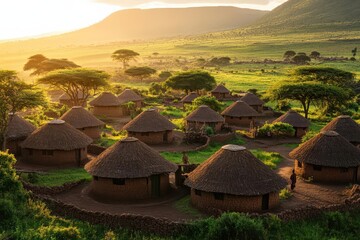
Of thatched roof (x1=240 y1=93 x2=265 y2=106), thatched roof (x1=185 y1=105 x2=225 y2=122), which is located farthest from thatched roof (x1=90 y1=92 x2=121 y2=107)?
thatched roof (x1=240 y1=93 x2=265 y2=106)

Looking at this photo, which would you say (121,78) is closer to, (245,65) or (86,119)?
(245,65)

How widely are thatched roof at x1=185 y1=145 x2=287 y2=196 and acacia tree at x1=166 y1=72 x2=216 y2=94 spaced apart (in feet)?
A: 149

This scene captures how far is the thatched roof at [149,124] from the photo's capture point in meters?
39.9

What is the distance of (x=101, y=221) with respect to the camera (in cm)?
2170

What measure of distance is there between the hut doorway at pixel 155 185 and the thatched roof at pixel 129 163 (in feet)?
2.25

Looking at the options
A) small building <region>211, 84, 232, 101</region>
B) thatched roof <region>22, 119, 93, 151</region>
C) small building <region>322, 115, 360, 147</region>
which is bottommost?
small building <region>211, 84, 232, 101</region>

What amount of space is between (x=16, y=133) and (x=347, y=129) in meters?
26.3

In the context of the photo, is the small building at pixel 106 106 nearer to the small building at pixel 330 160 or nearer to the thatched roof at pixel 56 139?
the thatched roof at pixel 56 139

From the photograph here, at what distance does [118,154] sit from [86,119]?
16271mm

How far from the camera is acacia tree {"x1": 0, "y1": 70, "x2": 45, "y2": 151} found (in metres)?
32.7

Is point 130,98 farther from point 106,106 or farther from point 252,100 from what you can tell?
point 252,100

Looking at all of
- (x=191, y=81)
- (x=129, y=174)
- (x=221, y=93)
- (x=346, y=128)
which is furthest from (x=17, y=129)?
(x=221, y=93)

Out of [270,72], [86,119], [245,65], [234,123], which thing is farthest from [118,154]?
[245,65]

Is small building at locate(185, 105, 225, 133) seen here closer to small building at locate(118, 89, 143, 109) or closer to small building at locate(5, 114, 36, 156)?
small building at locate(5, 114, 36, 156)
